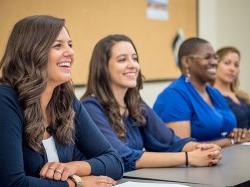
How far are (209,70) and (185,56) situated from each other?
0.21 metres

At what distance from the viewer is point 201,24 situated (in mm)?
4895

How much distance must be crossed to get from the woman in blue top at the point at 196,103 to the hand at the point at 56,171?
1395 millimetres

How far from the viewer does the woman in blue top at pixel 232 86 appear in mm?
3936

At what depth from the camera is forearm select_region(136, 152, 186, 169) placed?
2.34 m

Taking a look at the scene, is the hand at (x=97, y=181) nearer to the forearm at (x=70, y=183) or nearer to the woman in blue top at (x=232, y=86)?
the forearm at (x=70, y=183)

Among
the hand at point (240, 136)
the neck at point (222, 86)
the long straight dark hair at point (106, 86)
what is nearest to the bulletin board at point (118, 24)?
the neck at point (222, 86)

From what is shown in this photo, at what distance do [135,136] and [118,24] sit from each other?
1361 millimetres

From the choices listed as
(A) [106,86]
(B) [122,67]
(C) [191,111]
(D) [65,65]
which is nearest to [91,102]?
(A) [106,86]

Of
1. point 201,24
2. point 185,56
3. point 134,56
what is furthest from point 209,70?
point 201,24

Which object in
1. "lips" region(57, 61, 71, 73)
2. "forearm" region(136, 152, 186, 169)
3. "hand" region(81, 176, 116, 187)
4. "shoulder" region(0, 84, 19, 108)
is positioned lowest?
"forearm" region(136, 152, 186, 169)

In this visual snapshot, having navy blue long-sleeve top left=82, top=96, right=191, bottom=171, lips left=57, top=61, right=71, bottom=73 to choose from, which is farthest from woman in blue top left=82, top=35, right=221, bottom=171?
lips left=57, top=61, right=71, bottom=73

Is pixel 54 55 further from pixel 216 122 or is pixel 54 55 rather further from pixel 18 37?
pixel 216 122

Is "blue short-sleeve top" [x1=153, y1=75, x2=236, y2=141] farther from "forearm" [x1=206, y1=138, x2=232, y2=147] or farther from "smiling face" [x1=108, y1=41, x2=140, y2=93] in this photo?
"smiling face" [x1=108, y1=41, x2=140, y2=93]

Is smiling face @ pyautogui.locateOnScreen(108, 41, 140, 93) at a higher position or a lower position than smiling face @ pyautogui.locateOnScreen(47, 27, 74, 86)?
lower
